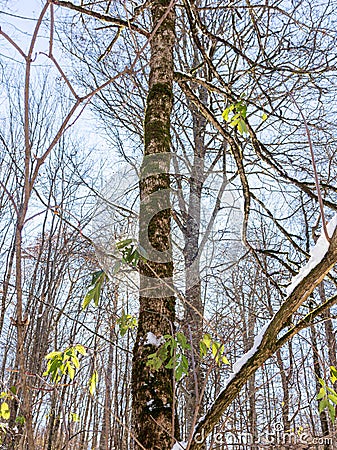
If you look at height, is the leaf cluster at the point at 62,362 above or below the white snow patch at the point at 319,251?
below

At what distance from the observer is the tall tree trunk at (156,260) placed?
1046 millimetres

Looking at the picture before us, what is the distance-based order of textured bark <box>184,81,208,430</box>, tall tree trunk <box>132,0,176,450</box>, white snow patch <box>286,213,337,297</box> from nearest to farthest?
white snow patch <box>286,213,337,297</box>
tall tree trunk <box>132,0,176,450</box>
textured bark <box>184,81,208,430</box>

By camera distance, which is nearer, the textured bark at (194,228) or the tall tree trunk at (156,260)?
the tall tree trunk at (156,260)

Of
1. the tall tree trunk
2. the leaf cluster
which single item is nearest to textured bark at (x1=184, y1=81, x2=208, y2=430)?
the tall tree trunk

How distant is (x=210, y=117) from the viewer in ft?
5.75

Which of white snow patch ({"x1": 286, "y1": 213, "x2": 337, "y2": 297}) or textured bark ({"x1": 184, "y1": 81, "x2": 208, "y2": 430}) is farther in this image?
textured bark ({"x1": 184, "y1": 81, "x2": 208, "y2": 430})

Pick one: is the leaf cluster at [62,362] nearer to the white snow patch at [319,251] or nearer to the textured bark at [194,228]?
the white snow patch at [319,251]

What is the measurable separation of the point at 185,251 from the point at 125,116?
1.93 m

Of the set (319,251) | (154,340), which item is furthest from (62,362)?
(319,251)

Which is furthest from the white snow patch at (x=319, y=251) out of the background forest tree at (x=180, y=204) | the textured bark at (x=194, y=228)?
the textured bark at (x=194, y=228)

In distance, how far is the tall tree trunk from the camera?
41.2 inches

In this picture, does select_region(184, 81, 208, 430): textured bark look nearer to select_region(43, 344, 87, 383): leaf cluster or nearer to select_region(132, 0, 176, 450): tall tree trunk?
select_region(132, 0, 176, 450): tall tree trunk

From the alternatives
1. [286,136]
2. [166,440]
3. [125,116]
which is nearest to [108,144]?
[125,116]

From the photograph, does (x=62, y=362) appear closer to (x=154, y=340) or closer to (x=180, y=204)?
(x=154, y=340)
